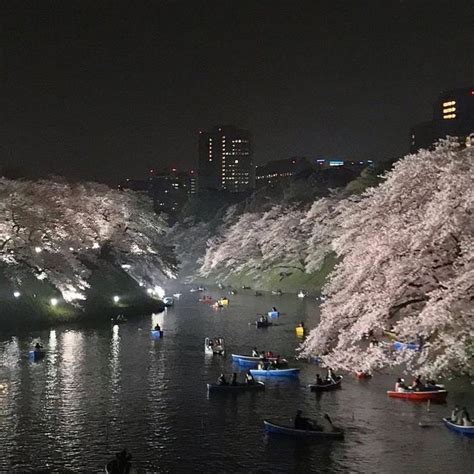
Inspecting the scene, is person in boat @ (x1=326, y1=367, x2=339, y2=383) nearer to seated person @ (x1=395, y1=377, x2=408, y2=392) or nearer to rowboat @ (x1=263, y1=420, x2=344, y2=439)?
seated person @ (x1=395, y1=377, x2=408, y2=392)

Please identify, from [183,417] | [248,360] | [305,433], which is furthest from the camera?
[248,360]

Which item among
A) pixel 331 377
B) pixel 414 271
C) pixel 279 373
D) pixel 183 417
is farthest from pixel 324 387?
pixel 414 271

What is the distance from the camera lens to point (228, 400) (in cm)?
3016

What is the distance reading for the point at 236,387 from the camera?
31.2 meters

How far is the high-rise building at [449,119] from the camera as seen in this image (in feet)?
458

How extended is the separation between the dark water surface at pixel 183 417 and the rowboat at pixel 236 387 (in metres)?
0.37

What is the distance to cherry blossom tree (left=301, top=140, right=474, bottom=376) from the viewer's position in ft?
66.1

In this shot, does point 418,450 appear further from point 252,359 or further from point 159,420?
point 252,359

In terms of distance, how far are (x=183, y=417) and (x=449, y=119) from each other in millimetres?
129373

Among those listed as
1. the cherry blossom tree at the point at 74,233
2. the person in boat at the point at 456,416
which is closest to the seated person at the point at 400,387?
the person in boat at the point at 456,416

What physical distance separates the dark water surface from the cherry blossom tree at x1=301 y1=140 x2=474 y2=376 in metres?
3.11

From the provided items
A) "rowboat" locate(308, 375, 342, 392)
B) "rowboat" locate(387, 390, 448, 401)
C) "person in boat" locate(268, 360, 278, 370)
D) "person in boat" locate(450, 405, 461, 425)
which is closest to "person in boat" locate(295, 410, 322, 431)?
"person in boat" locate(450, 405, 461, 425)

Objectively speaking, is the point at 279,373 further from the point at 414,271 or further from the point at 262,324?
the point at 262,324

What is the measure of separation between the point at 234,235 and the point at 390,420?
76.7 m
